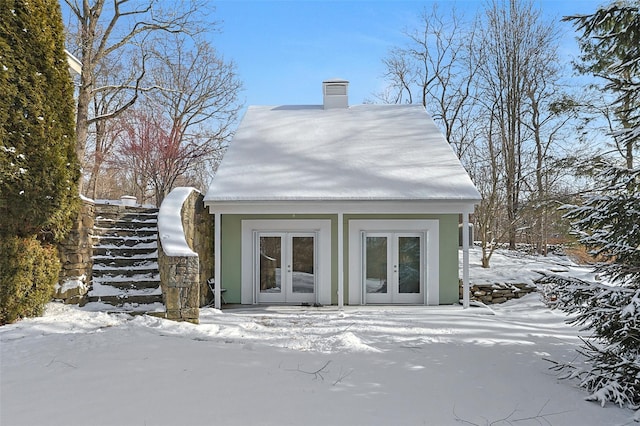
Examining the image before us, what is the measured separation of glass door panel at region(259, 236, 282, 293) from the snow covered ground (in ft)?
8.18

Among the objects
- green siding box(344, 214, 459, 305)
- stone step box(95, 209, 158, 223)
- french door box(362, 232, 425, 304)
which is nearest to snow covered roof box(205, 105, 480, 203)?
green siding box(344, 214, 459, 305)

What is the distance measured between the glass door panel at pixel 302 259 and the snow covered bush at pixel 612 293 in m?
5.51

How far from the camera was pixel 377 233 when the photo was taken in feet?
30.6

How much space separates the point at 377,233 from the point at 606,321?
5.46 meters

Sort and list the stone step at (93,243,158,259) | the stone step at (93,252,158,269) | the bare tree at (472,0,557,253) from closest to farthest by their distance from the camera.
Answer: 1. the stone step at (93,252,158,269)
2. the stone step at (93,243,158,259)
3. the bare tree at (472,0,557,253)

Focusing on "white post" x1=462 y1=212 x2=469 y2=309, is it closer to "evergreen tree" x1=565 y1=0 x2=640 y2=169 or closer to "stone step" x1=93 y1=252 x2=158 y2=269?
"evergreen tree" x1=565 y1=0 x2=640 y2=169

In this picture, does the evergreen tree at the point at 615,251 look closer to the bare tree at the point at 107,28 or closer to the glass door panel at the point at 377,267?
the glass door panel at the point at 377,267

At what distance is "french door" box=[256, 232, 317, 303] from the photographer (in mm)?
9422

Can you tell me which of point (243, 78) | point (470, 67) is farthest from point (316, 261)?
point (243, 78)

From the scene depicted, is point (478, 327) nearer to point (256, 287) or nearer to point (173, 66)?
point (256, 287)

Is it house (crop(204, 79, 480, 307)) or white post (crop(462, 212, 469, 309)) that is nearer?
white post (crop(462, 212, 469, 309))

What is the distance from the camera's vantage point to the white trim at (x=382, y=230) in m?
9.23

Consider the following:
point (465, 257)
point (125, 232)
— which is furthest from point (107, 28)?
point (465, 257)

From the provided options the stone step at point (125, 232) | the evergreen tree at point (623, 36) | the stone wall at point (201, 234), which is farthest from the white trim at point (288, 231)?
the evergreen tree at point (623, 36)
